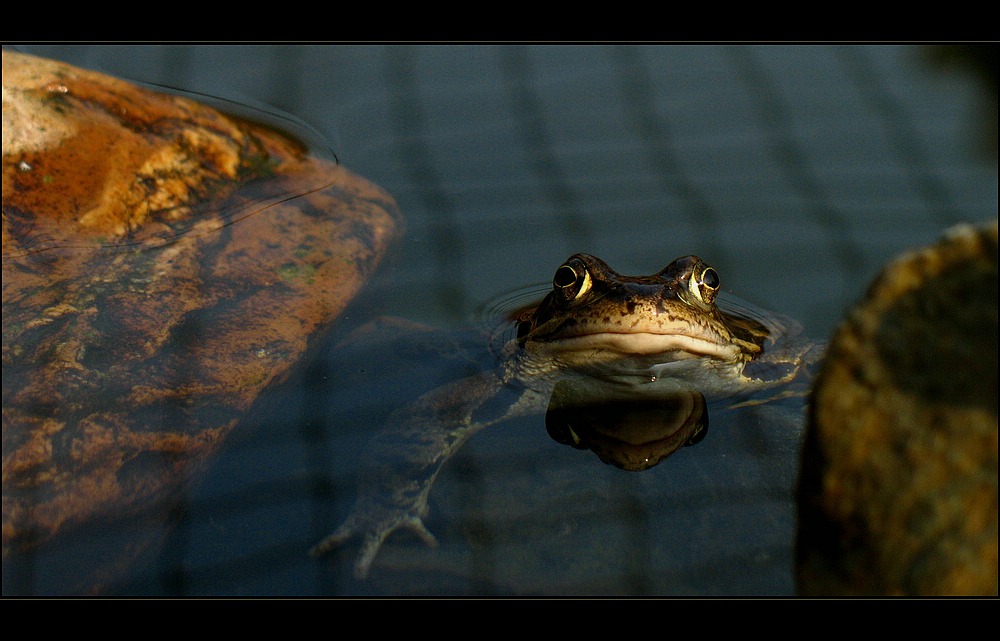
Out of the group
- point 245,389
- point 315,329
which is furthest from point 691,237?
point 245,389

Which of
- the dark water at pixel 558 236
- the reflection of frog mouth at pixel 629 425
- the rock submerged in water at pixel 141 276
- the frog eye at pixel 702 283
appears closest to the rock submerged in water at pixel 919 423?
the dark water at pixel 558 236

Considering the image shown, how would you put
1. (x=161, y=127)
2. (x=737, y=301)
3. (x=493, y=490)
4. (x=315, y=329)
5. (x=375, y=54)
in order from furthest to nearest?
(x=375, y=54) → (x=737, y=301) → (x=161, y=127) → (x=315, y=329) → (x=493, y=490)

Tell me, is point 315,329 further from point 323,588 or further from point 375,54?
point 375,54

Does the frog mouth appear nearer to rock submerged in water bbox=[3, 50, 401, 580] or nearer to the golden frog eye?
the golden frog eye

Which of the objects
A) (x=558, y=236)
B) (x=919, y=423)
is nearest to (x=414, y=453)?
(x=558, y=236)

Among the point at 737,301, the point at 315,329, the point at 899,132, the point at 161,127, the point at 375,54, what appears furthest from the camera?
the point at 375,54

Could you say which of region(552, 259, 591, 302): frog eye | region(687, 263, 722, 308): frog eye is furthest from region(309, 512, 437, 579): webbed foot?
region(687, 263, 722, 308): frog eye
